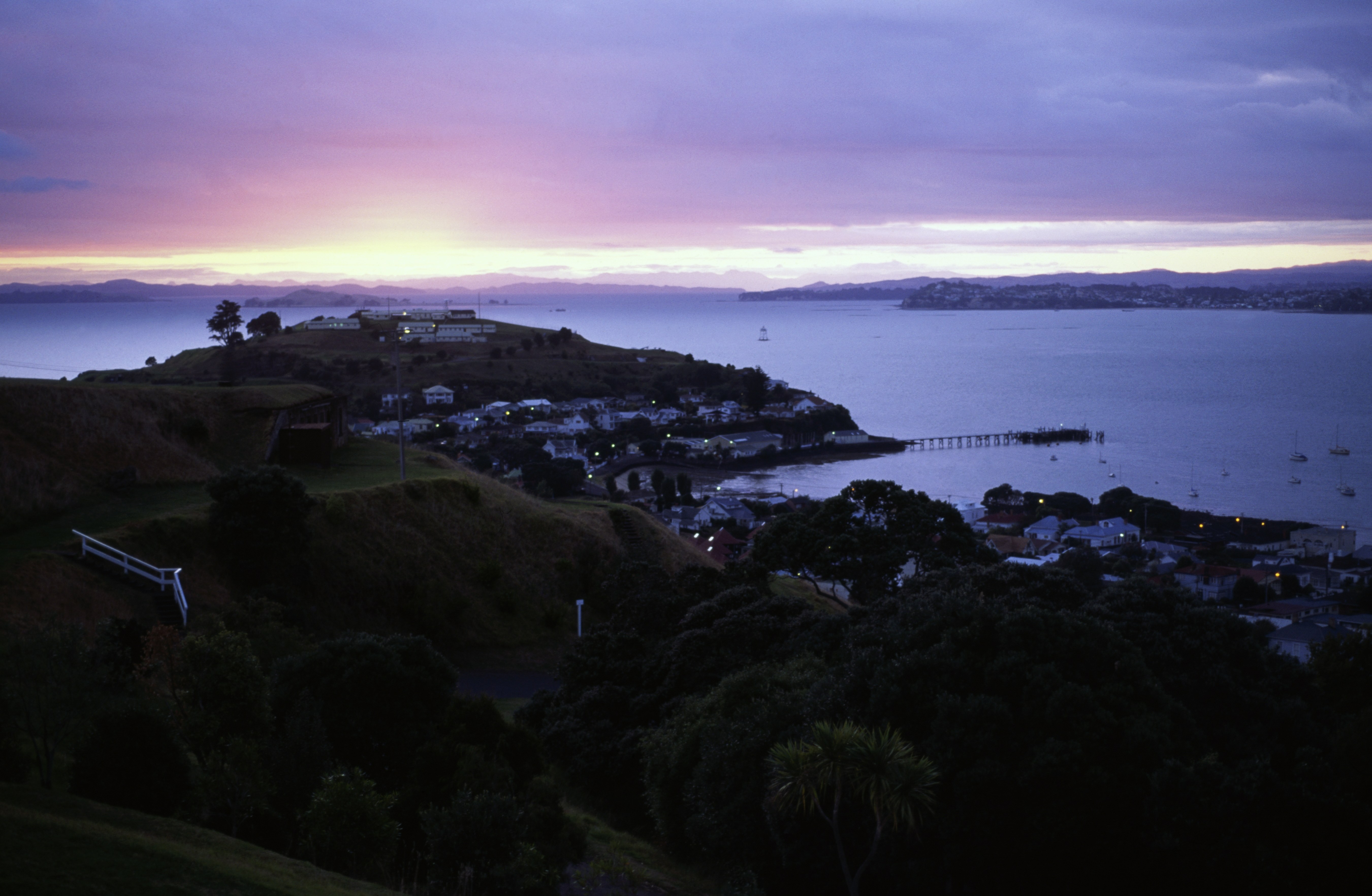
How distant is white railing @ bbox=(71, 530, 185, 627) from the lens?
16.8m

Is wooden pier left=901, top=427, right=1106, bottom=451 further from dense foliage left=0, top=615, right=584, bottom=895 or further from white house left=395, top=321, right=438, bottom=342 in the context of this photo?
dense foliage left=0, top=615, right=584, bottom=895

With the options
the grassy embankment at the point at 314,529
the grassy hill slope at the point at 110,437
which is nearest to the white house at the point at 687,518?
the grassy embankment at the point at 314,529

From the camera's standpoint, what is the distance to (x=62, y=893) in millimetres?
6523

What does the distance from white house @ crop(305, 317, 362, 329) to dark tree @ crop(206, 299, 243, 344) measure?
3343cm

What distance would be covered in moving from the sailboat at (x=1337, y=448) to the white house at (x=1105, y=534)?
3769cm

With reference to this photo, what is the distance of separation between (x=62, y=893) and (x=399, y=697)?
5518 millimetres

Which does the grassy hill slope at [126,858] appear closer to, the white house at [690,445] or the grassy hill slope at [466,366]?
the grassy hill slope at [466,366]

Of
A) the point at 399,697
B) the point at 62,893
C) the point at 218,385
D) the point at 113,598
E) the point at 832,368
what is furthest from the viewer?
the point at 832,368

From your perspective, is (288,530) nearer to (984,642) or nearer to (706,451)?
(984,642)

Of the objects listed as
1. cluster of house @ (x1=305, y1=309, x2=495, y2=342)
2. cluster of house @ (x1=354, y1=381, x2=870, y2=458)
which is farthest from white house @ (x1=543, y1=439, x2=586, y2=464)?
cluster of house @ (x1=305, y1=309, x2=495, y2=342)

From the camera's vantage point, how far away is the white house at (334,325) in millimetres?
100188

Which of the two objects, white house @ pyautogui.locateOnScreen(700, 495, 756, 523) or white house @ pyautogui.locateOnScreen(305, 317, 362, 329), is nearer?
white house @ pyautogui.locateOnScreen(700, 495, 756, 523)

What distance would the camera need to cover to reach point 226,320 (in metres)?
63.1

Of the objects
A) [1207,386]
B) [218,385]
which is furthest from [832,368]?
[218,385]
